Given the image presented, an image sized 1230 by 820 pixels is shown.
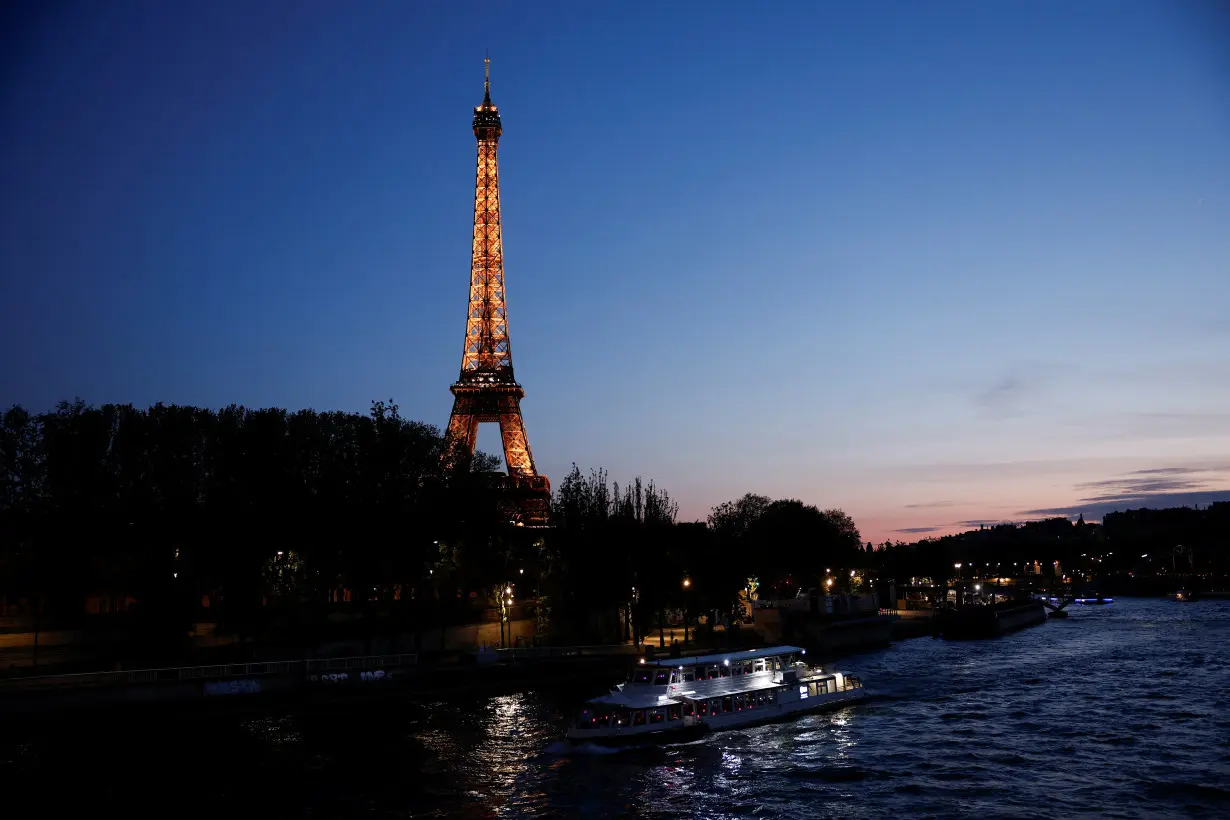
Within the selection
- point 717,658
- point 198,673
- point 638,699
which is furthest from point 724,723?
point 198,673

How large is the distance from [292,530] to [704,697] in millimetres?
36331

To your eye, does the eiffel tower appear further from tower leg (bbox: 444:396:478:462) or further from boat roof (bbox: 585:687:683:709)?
boat roof (bbox: 585:687:683:709)

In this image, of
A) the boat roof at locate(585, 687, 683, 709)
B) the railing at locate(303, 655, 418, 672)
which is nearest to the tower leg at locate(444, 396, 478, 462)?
the railing at locate(303, 655, 418, 672)

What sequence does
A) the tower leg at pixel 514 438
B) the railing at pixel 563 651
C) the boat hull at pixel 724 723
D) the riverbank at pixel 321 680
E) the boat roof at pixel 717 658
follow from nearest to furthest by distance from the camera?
the boat hull at pixel 724 723 < the boat roof at pixel 717 658 < the riverbank at pixel 321 680 < the railing at pixel 563 651 < the tower leg at pixel 514 438

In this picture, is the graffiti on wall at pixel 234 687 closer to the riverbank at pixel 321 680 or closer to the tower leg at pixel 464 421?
the riverbank at pixel 321 680

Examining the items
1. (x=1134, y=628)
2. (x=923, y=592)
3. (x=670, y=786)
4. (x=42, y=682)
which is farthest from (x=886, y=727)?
(x=923, y=592)

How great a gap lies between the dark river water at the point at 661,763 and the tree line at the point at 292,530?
17.2 m

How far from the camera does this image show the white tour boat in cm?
4472

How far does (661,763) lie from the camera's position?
4209 centimetres

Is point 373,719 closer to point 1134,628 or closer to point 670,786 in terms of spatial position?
point 670,786

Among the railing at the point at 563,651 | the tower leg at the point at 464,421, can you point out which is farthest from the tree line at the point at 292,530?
the tower leg at the point at 464,421

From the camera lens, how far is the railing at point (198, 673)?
50.2m

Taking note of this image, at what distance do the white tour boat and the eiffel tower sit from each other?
71.0m

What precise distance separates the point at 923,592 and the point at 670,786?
16594cm
